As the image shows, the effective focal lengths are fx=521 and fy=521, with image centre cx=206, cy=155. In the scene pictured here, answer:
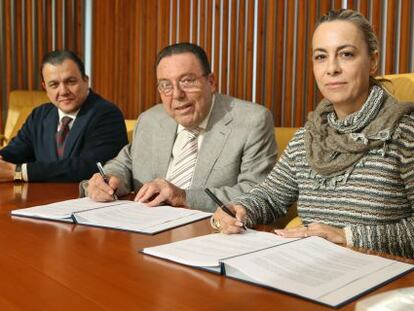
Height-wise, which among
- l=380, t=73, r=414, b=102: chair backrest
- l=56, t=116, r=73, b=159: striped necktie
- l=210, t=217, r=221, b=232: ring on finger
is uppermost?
l=380, t=73, r=414, b=102: chair backrest

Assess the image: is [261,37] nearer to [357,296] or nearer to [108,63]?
[108,63]

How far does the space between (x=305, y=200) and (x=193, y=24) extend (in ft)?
10.2

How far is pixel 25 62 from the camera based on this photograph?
5852 millimetres

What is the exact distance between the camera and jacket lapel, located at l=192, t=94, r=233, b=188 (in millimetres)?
2236

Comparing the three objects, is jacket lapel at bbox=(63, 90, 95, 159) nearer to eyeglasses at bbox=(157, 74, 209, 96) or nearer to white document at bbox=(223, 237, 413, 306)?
eyeglasses at bbox=(157, 74, 209, 96)

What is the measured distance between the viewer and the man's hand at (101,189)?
6.09 ft

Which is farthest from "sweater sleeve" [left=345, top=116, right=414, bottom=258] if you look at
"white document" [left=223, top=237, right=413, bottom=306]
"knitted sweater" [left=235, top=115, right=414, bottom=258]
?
"white document" [left=223, top=237, right=413, bottom=306]

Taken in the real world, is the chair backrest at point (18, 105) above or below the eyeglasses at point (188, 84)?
below

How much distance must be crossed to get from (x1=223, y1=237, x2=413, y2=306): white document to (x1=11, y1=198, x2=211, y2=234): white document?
0.42 m

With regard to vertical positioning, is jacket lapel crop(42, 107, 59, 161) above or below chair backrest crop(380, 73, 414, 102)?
below

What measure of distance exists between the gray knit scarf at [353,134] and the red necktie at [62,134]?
1681 mm

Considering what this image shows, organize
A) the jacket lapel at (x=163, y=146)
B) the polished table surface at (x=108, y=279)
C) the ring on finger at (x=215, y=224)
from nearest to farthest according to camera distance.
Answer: the polished table surface at (x=108, y=279), the ring on finger at (x=215, y=224), the jacket lapel at (x=163, y=146)

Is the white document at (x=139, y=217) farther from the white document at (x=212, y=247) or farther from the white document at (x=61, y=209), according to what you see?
the white document at (x=212, y=247)

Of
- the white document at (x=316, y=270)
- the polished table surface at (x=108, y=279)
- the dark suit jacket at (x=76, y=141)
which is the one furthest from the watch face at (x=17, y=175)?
the white document at (x=316, y=270)
